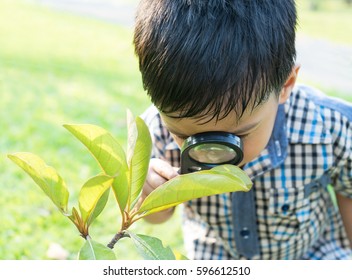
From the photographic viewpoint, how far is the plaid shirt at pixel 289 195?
5.56 feet

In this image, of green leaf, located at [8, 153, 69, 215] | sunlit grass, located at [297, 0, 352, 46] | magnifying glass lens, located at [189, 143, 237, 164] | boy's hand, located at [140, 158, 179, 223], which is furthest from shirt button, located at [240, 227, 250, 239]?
sunlit grass, located at [297, 0, 352, 46]

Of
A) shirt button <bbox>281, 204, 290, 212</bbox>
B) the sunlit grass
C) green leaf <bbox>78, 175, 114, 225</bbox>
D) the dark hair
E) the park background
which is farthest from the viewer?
the sunlit grass

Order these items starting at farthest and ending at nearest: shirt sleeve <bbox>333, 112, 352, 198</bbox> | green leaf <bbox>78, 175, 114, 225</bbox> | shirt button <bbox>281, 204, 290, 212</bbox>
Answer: shirt button <bbox>281, 204, 290, 212</bbox>
shirt sleeve <bbox>333, 112, 352, 198</bbox>
green leaf <bbox>78, 175, 114, 225</bbox>

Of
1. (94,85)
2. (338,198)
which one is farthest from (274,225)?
(94,85)

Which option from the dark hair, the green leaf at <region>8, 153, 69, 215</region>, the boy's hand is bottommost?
the boy's hand

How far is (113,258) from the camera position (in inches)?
40.7

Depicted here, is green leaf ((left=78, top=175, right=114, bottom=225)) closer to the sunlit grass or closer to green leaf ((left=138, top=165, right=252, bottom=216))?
green leaf ((left=138, top=165, right=252, bottom=216))

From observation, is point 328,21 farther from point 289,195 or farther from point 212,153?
point 212,153

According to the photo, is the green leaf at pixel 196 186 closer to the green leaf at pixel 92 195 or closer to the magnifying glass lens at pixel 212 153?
the green leaf at pixel 92 195

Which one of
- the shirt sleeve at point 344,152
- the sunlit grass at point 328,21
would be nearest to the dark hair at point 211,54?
the shirt sleeve at point 344,152

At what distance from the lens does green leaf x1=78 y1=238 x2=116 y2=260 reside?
1.01 metres

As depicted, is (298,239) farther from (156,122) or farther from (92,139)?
(92,139)

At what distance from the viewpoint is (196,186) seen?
100 centimetres

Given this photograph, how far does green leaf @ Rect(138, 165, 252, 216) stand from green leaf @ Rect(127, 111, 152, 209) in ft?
0.21
